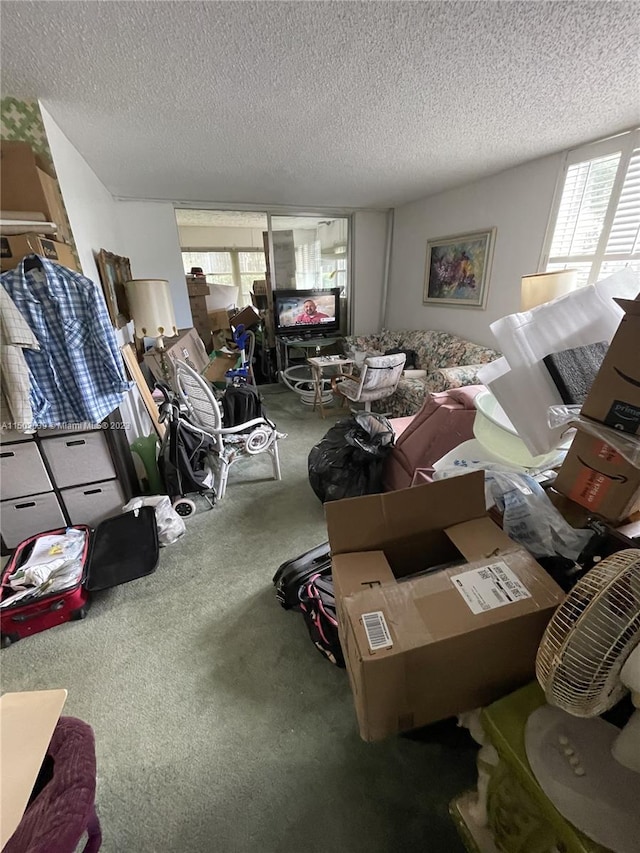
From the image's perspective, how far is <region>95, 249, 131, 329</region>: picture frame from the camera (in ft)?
8.16

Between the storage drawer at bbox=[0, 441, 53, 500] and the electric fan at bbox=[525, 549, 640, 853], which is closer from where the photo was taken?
the electric fan at bbox=[525, 549, 640, 853]

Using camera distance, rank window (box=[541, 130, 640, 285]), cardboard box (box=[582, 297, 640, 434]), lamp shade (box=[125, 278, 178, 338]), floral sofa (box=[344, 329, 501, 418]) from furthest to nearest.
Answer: floral sofa (box=[344, 329, 501, 418])
lamp shade (box=[125, 278, 178, 338])
window (box=[541, 130, 640, 285])
cardboard box (box=[582, 297, 640, 434])

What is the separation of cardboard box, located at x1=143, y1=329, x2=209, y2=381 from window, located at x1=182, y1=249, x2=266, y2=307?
3.64m

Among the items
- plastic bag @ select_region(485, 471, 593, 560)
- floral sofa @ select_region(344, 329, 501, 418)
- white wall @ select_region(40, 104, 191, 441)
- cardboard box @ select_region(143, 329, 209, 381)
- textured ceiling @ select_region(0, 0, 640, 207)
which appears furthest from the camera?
cardboard box @ select_region(143, 329, 209, 381)

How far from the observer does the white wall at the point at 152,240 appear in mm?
3732

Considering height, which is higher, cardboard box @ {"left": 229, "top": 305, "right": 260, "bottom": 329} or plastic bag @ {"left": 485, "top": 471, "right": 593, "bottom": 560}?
cardboard box @ {"left": 229, "top": 305, "right": 260, "bottom": 329}

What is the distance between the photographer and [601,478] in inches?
36.0

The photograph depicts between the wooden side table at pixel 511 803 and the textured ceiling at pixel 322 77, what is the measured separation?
202 cm

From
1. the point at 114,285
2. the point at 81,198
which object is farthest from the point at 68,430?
the point at 81,198

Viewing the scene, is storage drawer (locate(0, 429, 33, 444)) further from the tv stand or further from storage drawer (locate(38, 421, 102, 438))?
the tv stand

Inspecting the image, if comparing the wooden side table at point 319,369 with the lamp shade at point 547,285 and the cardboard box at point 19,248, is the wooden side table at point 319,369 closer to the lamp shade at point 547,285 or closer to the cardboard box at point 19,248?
the lamp shade at point 547,285

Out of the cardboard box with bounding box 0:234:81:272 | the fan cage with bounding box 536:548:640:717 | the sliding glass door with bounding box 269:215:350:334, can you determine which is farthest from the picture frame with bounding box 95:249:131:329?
the fan cage with bounding box 536:548:640:717

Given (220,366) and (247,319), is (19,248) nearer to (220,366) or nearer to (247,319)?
(220,366)

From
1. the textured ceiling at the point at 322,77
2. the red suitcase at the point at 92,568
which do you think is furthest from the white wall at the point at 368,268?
the red suitcase at the point at 92,568
